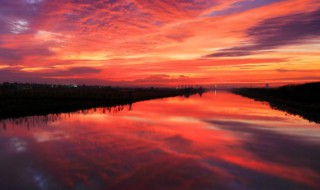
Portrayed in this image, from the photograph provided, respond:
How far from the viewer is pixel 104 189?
8.15 metres

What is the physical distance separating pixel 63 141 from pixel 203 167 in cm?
808

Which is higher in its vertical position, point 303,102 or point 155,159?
point 303,102

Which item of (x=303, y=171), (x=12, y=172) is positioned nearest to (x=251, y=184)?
(x=303, y=171)

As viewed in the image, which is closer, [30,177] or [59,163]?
[30,177]

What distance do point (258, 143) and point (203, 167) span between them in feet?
19.9

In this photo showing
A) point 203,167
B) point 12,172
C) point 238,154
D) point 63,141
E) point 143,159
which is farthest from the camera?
point 63,141

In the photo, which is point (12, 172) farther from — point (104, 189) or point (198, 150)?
point (198, 150)

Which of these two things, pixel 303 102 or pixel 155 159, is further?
pixel 303 102

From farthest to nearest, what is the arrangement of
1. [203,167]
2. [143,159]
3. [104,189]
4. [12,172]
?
[143,159]
[203,167]
[12,172]
[104,189]

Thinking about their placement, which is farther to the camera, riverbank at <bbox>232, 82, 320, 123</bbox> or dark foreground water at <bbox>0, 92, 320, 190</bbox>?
riverbank at <bbox>232, 82, 320, 123</bbox>

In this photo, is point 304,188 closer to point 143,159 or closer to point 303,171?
point 303,171

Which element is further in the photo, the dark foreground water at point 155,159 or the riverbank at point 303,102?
the riverbank at point 303,102

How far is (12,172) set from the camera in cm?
959

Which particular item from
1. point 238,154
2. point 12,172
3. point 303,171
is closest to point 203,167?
point 238,154
